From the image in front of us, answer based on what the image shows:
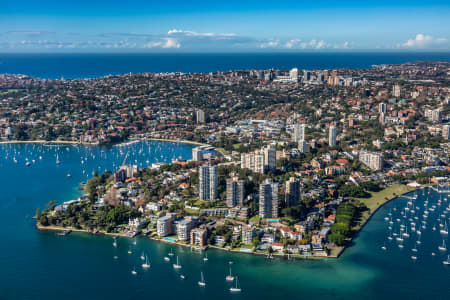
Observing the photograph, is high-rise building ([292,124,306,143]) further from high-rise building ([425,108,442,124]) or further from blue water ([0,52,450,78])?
blue water ([0,52,450,78])

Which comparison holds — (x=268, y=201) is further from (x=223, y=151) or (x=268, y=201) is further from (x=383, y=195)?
(x=223, y=151)

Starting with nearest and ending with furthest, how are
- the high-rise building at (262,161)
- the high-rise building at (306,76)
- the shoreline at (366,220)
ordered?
the shoreline at (366,220)
the high-rise building at (262,161)
the high-rise building at (306,76)

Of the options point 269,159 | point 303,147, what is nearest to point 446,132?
point 303,147

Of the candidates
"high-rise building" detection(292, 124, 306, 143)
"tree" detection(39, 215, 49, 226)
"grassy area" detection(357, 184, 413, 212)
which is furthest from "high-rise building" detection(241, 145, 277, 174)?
"tree" detection(39, 215, 49, 226)

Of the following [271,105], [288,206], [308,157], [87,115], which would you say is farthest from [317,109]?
[288,206]

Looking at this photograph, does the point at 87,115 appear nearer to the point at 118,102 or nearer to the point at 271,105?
the point at 118,102

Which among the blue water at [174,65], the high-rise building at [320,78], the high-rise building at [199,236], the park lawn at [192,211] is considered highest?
the blue water at [174,65]

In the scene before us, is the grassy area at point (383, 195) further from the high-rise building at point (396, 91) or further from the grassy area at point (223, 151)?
the high-rise building at point (396, 91)

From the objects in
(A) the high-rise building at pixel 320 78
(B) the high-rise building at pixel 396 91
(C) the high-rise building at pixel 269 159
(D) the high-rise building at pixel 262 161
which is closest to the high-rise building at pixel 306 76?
(A) the high-rise building at pixel 320 78
